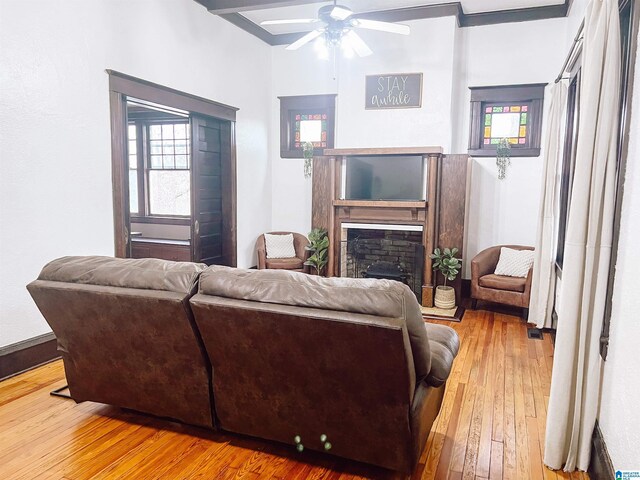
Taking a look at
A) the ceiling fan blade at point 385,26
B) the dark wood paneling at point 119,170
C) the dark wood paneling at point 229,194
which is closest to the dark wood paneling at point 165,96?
the dark wood paneling at point 119,170

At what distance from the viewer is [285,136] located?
22.0 ft

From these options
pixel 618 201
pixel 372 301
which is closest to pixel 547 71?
pixel 618 201

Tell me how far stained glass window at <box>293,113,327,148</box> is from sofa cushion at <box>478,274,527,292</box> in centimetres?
295

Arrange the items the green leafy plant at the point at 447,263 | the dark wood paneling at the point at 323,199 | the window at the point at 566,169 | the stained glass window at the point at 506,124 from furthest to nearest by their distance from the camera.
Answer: the dark wood paneling at the point at 323,199, the stained glass window at the point at 506,124, the green leafy plant at the point at 447,263, the window at the point at 566,169

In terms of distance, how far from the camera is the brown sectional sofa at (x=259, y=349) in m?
1.82

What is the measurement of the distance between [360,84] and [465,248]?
8.51 ft

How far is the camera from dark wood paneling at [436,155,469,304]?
17.7ft

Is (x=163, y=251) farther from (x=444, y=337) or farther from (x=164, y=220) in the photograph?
(x=444, y=337)

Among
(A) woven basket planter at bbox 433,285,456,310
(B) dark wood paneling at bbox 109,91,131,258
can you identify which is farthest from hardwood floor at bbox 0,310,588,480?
(A) woven basket planter at bbox 433,285,456,310

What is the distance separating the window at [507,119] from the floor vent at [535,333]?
2283 mm

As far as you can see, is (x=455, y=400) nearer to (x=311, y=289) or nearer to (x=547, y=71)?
(x=311, y=289)

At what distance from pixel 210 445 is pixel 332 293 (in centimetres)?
123

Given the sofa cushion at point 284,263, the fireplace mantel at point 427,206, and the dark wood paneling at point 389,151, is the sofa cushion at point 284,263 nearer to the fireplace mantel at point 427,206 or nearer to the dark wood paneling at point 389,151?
the fireplace mantel at point 427,206

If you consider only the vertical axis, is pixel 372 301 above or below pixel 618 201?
below
